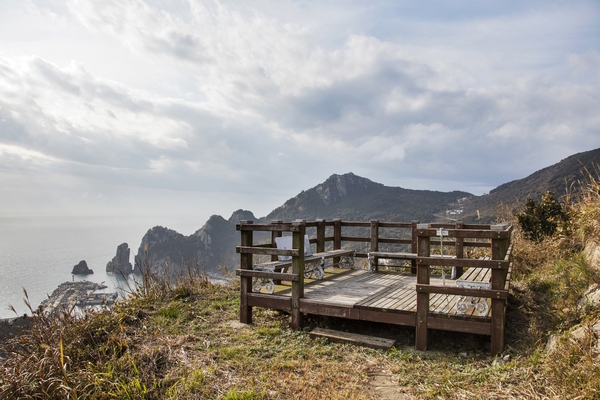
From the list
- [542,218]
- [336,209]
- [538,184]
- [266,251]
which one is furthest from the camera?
[336,209]

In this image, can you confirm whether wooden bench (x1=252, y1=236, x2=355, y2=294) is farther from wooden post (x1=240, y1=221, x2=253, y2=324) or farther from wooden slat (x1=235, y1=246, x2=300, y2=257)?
wooden slat (x1=235, y1=246, x2=300, y2=257)

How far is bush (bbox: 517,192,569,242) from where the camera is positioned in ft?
34.7

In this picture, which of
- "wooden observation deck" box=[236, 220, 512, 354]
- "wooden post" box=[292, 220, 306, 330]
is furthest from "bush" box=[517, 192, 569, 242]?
"wooden post" box=[292, 220, 306, 330]

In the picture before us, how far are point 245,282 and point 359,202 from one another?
1943 inches

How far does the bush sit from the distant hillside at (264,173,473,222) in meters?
30.8

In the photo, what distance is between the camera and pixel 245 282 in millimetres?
6816

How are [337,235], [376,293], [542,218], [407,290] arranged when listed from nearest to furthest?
1. [376,293]
2. [407,290]
3. [337,235]
4. [542,218]

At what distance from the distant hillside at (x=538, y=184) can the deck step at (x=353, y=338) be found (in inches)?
898

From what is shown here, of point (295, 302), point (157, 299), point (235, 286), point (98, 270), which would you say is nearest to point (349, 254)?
point (235, 286)

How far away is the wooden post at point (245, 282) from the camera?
674 centimetres

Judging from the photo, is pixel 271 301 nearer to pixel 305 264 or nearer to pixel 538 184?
pixel 305 264

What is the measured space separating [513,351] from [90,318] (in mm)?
6043

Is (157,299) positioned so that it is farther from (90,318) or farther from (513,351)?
(513,351)

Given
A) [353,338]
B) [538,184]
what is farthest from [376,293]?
[538,184]
